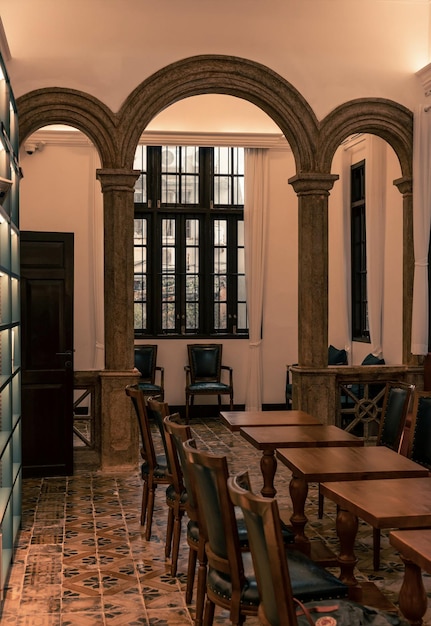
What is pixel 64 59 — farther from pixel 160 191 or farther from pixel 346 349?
pixel 346 349

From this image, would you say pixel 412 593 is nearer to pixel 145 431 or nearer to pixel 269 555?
pixel 269 555

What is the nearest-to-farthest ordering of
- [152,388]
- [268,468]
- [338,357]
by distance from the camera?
Answer: [268,468] → [152,388] → [338,357]

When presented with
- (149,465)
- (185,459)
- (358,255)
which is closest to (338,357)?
(358,255)

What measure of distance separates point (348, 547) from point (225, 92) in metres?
5.71

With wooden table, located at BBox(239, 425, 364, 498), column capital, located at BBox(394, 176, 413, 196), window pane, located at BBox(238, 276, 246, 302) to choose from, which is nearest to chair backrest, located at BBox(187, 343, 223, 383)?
window pane, located at BBox(238, 276, 246, 302)

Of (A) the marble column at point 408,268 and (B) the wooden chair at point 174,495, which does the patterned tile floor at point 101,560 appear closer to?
(B) the wooden chair at point 174,495

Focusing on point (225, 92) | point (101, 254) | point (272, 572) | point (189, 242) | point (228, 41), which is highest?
point (228, 41)

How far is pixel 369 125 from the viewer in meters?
9.01

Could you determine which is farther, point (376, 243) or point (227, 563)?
point (376, 243)

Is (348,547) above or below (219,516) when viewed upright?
below

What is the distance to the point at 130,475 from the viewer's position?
8.30m

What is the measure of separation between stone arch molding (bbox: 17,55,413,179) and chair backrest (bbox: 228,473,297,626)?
611 cm

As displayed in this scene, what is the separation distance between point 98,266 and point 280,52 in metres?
4.49

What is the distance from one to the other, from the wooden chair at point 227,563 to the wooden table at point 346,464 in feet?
2.23
